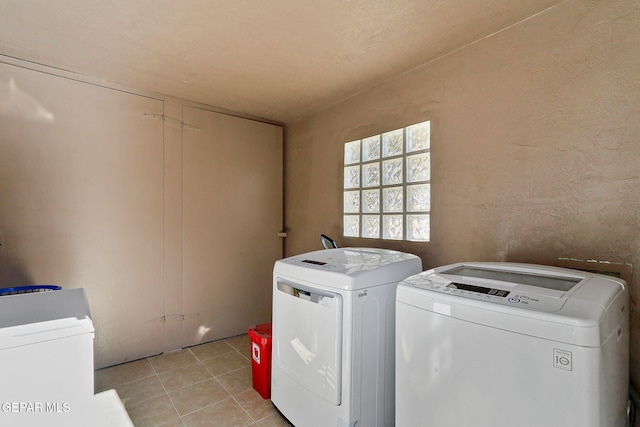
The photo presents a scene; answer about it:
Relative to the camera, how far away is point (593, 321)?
2.86ft

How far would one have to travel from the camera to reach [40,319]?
1.19m

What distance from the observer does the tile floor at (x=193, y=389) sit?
2.01 m

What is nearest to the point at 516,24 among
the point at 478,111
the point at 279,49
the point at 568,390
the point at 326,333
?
the point at 478,111

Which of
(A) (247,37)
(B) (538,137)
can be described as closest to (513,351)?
(B) (538,137)

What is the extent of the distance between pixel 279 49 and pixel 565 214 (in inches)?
75.8

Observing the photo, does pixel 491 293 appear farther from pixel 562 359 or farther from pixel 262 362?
pixel 262 362

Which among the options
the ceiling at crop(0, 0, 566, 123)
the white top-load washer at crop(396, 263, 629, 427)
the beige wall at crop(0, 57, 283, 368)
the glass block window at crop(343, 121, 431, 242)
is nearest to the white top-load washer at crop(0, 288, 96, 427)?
the white top-load washer at crop(396, 263, 629, 427)

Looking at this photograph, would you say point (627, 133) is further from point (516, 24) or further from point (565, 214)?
point (516, 24)

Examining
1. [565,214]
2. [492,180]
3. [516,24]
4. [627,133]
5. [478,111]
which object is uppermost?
[516,24]

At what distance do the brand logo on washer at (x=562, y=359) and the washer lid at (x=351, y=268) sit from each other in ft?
2.69

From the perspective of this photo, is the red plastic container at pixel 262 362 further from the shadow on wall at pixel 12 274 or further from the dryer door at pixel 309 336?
the shadow on wall at pixel 12 274

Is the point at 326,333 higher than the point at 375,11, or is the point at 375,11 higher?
the point at 375,11

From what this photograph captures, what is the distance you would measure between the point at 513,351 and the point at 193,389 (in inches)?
88.8

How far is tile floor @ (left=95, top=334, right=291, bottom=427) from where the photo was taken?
2006mm
